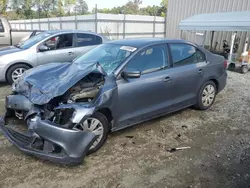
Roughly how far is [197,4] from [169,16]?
2757 mm

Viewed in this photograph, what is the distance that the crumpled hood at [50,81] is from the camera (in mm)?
3161

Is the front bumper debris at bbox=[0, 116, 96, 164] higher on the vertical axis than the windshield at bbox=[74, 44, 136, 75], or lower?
lower

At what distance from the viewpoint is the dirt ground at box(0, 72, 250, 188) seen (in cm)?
279

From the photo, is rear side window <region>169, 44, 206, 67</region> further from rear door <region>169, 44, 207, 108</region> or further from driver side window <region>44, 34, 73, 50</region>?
driver side window <region>44, 34, 73, 50</region>

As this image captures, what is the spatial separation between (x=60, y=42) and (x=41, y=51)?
0.64 m

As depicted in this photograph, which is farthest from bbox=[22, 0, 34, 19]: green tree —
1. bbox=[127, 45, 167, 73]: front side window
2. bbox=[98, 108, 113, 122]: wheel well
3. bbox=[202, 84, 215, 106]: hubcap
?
bbox=[98, 108, 113, 122]: wheel well

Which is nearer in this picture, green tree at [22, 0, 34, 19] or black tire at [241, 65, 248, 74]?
black tire at [241, 65, 248, 74]

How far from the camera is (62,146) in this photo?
278cm

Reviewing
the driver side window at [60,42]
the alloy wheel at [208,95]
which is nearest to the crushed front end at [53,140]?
the alloy wheel at [208,95]

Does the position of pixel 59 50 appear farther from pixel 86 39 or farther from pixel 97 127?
pixel 97 127

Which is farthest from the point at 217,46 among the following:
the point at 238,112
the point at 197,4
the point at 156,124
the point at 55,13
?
the point at 55,13

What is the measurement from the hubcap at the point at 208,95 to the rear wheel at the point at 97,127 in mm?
2460

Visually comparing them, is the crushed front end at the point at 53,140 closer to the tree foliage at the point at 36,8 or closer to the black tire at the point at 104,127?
the black tire at the point at 104,127

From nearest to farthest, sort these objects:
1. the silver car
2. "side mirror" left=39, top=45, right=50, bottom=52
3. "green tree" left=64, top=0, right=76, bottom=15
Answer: the silver car → "side mirror" left=39, top=45, right=50, bottom=52 → "green tree" left=64, top=0, right=76, bottom=15
